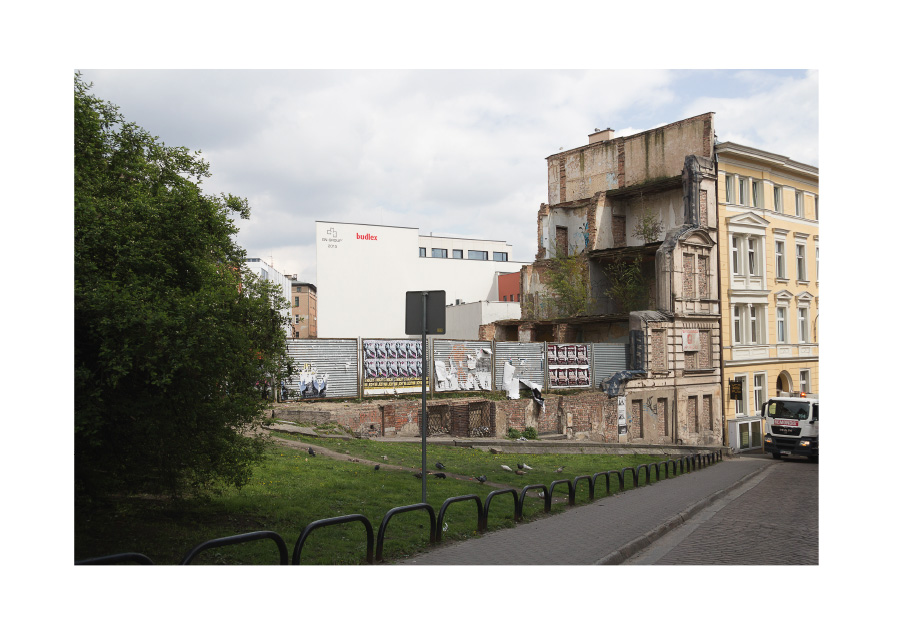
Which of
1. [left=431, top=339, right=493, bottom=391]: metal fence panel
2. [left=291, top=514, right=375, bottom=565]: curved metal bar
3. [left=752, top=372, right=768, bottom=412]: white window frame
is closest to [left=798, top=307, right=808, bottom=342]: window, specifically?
[left=752, top=372, right=768, bottom=412]: white window frame

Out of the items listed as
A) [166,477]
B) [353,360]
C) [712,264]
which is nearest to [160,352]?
[166,477]

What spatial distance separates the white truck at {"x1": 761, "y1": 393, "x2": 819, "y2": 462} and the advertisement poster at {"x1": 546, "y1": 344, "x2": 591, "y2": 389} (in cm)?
784

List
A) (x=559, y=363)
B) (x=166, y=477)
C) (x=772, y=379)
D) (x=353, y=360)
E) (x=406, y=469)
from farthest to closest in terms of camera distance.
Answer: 1. (x=772, y=379)
2. (x=559, y=363)
3. (x=353, y=360)
4. (x=406, y=469)
5. (x=166, y=477)

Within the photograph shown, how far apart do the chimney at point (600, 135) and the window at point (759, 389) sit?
635 inches

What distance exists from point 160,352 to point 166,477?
2.42 m

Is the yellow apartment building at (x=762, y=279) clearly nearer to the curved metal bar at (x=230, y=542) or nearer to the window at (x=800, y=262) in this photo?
the window at (x=800, y=262)

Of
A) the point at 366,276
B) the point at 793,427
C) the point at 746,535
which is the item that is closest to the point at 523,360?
the point at 793,427

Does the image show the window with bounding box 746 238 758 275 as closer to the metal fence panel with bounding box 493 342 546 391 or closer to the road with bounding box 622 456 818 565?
the metal fence panel with bounding box 493 342 546 391

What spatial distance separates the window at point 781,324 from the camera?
127 ft

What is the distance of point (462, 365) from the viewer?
2623 cm

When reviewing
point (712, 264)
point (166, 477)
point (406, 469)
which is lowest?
point (406, 469)

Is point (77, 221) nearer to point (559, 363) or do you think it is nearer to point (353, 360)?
point (353, 360)

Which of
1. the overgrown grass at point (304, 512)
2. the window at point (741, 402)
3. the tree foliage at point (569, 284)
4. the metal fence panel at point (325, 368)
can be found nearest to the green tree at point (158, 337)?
the overgrown grass at point (304, 512)
